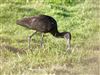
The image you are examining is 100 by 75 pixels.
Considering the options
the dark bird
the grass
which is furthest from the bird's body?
the grass

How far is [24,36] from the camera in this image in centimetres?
1248

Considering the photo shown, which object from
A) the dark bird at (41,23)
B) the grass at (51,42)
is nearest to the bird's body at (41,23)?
the dark bird at (41,23)

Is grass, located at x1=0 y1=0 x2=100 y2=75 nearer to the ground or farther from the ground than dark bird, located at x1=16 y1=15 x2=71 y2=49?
nearer to the ground

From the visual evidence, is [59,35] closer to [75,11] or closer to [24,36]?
[24,36]

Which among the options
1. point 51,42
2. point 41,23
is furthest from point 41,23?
point 51,42

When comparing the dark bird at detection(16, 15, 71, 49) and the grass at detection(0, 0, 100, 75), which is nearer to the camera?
the grass at detection(0, 0, 100, 75)

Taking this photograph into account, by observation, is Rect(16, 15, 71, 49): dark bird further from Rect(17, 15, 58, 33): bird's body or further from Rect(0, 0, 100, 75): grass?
Rect(0, 0, 100, 75): grass

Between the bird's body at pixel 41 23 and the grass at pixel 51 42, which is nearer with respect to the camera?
the grass at pixel 51 42

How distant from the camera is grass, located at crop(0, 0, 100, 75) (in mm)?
8625

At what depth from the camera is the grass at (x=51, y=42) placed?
8625 millimetres

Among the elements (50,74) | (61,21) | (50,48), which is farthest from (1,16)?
(50,74)

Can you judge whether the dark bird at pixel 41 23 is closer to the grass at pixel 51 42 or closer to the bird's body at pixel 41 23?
the bird's body at pixel 41 23

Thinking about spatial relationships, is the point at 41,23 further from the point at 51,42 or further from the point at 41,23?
the point at 51,42

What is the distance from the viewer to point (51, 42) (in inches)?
438
